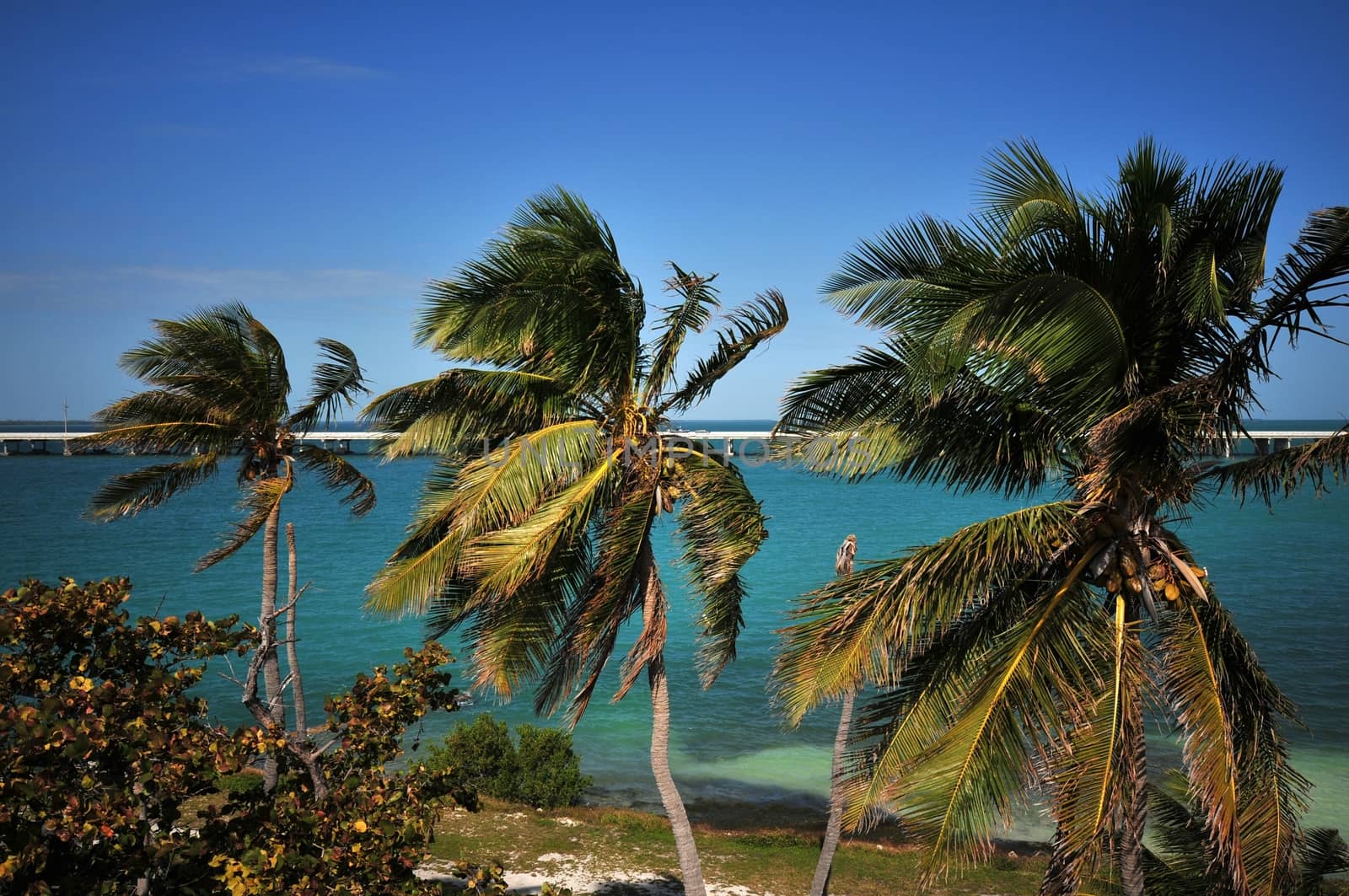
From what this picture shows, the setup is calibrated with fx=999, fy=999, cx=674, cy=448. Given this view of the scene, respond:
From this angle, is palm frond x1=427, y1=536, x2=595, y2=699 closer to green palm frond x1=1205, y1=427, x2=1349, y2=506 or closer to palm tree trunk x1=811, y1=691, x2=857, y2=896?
palm tree trunk x1=811, y1=691, x2=857, y2=896

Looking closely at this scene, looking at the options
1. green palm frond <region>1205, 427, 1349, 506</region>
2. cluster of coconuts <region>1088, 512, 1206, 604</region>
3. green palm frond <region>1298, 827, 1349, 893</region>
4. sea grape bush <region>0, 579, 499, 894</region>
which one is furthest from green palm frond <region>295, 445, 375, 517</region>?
green palm frond <region>1298, 827, 1349, 893</region>

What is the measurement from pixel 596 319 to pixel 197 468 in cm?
669

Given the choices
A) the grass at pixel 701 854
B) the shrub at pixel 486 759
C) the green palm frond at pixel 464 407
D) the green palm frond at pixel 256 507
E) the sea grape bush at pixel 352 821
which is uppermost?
the green palm frond at pixel 464 407

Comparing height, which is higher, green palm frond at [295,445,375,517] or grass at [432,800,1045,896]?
green palm frond at [295,445,375,517]

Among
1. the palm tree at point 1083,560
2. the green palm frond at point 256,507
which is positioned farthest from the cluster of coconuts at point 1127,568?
the green palm frond at point 256,507

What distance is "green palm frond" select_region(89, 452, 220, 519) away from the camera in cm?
1304

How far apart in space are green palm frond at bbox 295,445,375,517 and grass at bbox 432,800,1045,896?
5.57 meters

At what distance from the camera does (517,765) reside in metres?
19.1

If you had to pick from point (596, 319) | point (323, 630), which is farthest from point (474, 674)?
point (323, 630)

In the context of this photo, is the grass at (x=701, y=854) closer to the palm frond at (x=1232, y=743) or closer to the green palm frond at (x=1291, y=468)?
the palm frond at (x=1232, y=743)

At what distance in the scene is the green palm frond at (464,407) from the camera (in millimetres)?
9633

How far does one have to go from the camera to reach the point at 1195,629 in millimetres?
6828

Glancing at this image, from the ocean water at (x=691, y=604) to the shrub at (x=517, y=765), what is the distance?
5.79 feet

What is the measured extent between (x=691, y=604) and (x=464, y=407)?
11.1ft
